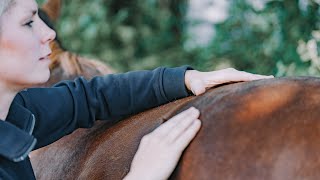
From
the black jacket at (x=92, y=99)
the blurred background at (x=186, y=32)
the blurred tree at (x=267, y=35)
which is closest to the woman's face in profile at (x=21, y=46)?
the black jacket at (x=92, y=99)

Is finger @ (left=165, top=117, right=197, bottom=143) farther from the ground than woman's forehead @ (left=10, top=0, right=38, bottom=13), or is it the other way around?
woman's forehead @ (left=10, top=0, right=38, bottom=13)

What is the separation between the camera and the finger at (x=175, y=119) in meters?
1.33

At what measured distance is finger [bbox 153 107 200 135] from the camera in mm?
1325

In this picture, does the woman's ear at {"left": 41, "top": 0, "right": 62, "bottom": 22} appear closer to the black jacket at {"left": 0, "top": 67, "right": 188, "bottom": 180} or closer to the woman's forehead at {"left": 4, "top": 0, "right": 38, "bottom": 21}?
the black jacket at {"left": 0, "top": 67, "right": 188, "bottom": 180}

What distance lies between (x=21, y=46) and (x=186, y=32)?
3.12 meters

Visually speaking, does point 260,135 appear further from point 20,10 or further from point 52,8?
point 52,8

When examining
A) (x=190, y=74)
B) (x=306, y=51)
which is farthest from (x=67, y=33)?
(x=190, y=74)

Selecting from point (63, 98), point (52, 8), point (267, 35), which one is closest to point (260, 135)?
point (63, 98)

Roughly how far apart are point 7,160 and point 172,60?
9.90 feet

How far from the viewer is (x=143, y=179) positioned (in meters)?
1.35

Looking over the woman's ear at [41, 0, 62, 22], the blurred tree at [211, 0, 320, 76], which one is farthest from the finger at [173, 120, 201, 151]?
the blurred tree at [211, 0, 320, 76]

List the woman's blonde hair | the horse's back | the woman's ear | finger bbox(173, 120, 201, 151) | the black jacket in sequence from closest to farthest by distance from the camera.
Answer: the horse's back → finger bbox(173, 120, 201, 151) → the woman's blonde hair → the black jacket → the woman's ear

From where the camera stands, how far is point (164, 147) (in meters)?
1.34

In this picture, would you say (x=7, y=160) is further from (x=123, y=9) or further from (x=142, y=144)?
(x=123, y=9)
